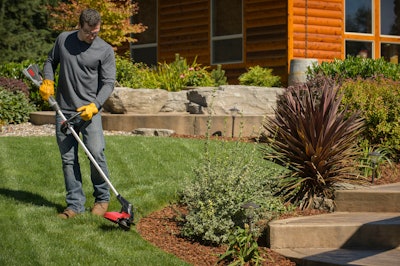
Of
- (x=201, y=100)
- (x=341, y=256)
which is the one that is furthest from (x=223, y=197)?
(x=201, y=100)

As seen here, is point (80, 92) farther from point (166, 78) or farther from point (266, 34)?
point (266, 34)

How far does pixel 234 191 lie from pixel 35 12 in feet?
70.7

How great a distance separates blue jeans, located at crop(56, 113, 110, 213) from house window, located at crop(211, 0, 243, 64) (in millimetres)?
11847

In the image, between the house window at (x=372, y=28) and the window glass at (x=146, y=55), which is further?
the window glass at (x=146, y=55)

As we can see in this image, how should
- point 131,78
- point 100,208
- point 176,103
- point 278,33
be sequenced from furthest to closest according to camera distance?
point 278,33 < point 131,78 < point 176,103 < point 100,208

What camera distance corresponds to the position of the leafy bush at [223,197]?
7.30 m

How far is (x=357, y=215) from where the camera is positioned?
7848 millimetres

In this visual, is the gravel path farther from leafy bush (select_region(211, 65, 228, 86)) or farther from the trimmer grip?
the trimmer grip

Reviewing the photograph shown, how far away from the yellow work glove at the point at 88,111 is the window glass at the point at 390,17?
14013mm

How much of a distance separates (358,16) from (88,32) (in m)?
13.1

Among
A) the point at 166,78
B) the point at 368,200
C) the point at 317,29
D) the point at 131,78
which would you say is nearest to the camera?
the point at 368,200

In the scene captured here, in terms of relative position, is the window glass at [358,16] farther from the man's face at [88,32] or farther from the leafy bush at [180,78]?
the man's face at [88,32]

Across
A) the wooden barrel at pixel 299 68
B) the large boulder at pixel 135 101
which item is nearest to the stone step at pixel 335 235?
the large boulder at pixel 135 101

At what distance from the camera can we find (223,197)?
24.5 ft
